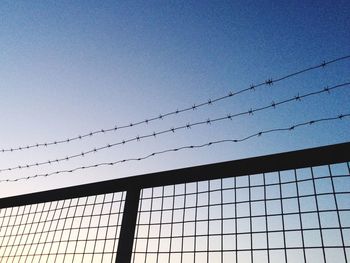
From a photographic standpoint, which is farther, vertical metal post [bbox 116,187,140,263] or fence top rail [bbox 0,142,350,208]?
vertical metal post [bbox 116,187,140,263]

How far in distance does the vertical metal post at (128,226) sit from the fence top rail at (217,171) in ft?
0.64

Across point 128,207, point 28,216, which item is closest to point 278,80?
point 128,207

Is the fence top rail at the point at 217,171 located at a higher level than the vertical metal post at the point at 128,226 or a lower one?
higher

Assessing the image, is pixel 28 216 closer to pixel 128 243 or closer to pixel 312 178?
pixel 128 243

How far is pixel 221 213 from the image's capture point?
5.22m

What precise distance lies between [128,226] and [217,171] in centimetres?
191

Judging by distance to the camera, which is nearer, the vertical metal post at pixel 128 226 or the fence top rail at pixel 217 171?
the fence top rail at pixel 217 171

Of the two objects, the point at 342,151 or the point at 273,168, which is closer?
the point at 342,151

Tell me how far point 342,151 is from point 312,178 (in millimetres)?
571

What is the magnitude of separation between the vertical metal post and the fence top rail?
19cm

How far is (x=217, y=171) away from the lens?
18.6ft

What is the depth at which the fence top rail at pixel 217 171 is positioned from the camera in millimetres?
4781

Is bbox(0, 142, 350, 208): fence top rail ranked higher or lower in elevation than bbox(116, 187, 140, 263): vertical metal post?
higher

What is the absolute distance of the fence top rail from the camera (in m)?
4.78
